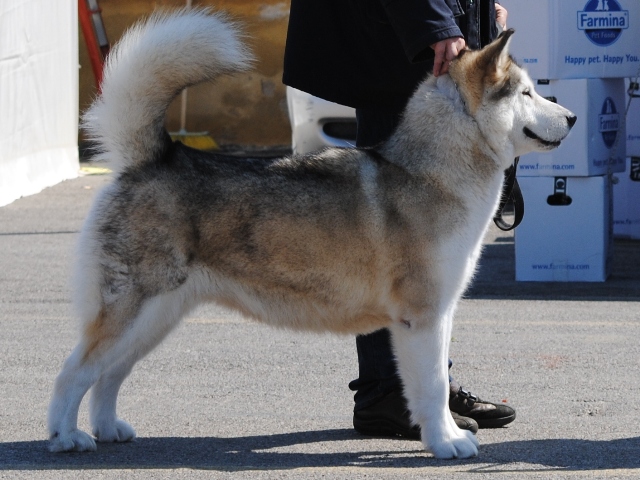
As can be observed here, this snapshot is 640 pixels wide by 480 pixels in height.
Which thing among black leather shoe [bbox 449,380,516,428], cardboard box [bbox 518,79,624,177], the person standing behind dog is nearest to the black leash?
the person standing behind dog

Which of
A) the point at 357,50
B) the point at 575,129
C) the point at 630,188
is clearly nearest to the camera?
the point at 357,50

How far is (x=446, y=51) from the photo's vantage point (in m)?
3.84

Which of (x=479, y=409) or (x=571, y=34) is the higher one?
(x=571, y=34)

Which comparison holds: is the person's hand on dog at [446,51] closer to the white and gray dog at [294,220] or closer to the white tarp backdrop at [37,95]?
the white and gray dog at [294,220]

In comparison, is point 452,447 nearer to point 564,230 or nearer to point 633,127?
point 564,230

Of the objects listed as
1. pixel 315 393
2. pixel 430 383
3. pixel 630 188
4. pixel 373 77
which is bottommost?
pixel 630 188

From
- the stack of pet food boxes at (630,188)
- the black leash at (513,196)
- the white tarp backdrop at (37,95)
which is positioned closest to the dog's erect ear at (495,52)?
the black leash at (513,196)

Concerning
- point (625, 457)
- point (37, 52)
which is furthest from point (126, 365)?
point (37, 52)

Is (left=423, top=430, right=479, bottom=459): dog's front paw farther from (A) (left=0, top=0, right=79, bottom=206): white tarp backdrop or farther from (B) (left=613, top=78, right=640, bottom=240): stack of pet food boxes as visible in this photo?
(A) (left=0, top=0, right=79, bottom=206): white tarp backdrop

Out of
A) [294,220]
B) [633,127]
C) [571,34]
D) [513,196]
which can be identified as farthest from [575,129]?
[294,220]

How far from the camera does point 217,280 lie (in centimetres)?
379

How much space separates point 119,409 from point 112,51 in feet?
5.04

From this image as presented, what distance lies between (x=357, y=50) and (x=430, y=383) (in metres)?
1.40

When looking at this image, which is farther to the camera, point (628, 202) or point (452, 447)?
point (628, 202)
